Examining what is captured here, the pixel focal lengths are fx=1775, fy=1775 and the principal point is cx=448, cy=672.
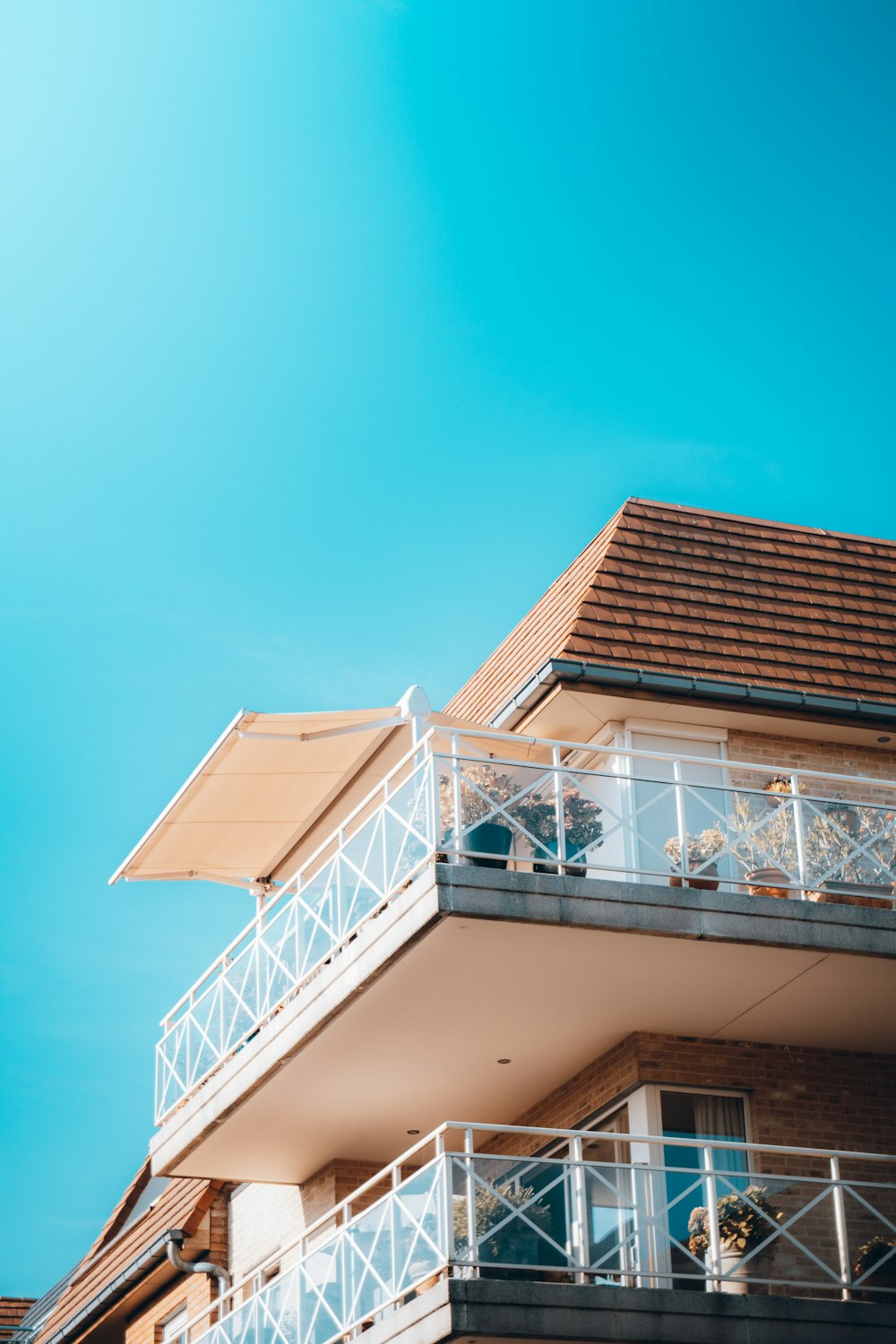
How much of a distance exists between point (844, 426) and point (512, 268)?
2348 centimetres

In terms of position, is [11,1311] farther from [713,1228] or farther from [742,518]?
[713,1228]

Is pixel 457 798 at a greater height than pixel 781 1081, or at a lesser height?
greater

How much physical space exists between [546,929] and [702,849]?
173 cm

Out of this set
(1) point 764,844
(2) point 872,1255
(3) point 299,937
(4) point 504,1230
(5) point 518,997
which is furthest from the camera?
(3) point 299,937

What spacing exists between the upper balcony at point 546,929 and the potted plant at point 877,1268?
2193 mm

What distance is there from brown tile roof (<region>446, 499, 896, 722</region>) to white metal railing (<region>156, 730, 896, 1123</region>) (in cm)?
132

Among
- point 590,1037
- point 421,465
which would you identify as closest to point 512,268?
point 421,465

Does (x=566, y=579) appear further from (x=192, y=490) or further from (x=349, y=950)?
(x=192, y=490)

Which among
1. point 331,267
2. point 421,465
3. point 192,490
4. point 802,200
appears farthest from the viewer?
point 192,490

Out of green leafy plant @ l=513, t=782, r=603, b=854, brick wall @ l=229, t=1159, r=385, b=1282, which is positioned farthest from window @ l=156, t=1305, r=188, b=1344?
green leafy plant @ l=513, t=782, r=603, b=854

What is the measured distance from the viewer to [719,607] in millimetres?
19656

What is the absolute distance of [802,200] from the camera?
56969 millimetres

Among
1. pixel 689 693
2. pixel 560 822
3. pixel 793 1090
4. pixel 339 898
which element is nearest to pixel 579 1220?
pixel 560 822

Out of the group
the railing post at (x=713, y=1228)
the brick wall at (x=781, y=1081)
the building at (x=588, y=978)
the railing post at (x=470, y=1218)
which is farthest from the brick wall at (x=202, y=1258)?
the railing post at (x=713, y=1228)
